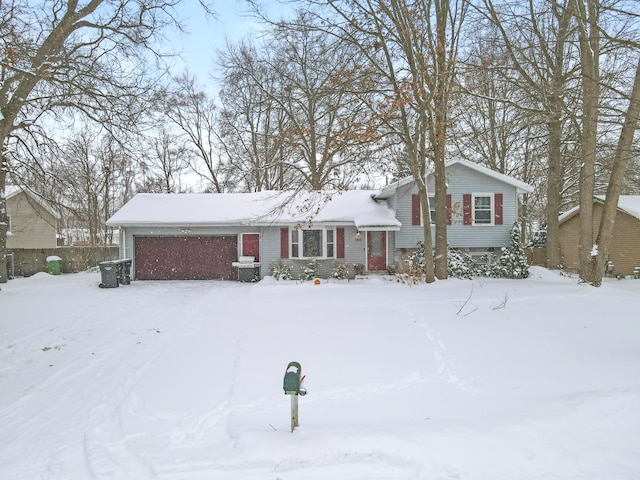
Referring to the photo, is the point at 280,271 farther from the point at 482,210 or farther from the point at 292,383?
the point at 292,383

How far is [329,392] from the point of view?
512cm

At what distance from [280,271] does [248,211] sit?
3.35m

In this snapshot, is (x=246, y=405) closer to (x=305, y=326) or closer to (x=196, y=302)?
(x=305, y=326)

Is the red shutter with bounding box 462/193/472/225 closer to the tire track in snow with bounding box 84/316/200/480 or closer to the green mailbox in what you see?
the tire track in snow with bounding box 84/316/200/480

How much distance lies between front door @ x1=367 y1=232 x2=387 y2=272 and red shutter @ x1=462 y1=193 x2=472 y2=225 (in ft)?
11.9

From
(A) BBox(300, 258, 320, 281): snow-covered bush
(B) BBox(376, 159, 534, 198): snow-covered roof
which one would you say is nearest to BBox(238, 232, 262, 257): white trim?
(A) BBox(300, 258, 320, 281): snow-covered bush

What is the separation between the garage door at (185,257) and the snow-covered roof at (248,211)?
113 centimetres

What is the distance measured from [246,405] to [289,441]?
1.22 meters

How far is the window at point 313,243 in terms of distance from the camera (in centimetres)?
1786

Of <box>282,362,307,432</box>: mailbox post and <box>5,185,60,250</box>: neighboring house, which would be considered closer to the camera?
<box>282,362,307,432</box>: mailbox post

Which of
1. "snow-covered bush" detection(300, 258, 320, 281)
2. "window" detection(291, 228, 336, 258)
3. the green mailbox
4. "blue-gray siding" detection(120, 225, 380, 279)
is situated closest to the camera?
the green mailbox

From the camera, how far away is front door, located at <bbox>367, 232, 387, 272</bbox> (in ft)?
58.5

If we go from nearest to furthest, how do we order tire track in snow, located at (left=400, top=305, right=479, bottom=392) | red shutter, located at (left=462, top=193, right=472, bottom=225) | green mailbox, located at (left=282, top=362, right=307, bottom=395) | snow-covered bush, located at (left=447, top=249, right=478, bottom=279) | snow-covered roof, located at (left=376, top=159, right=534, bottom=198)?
green mailbox, located at (left=282, top=362, right=307, bottom=395)
tire track in snow, located at (left=400, top=305, right=479, bottom=392)
snow-covered bush, located at (left=447, top=249, right=478, bottom=279)
snow-covered roof, located at (left=376, top=159, right=534, bottom=198)
red shutter, located at (left=462, top=193, right=472, bottom=225)

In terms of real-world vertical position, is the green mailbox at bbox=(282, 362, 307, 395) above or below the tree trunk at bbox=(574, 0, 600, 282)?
below
